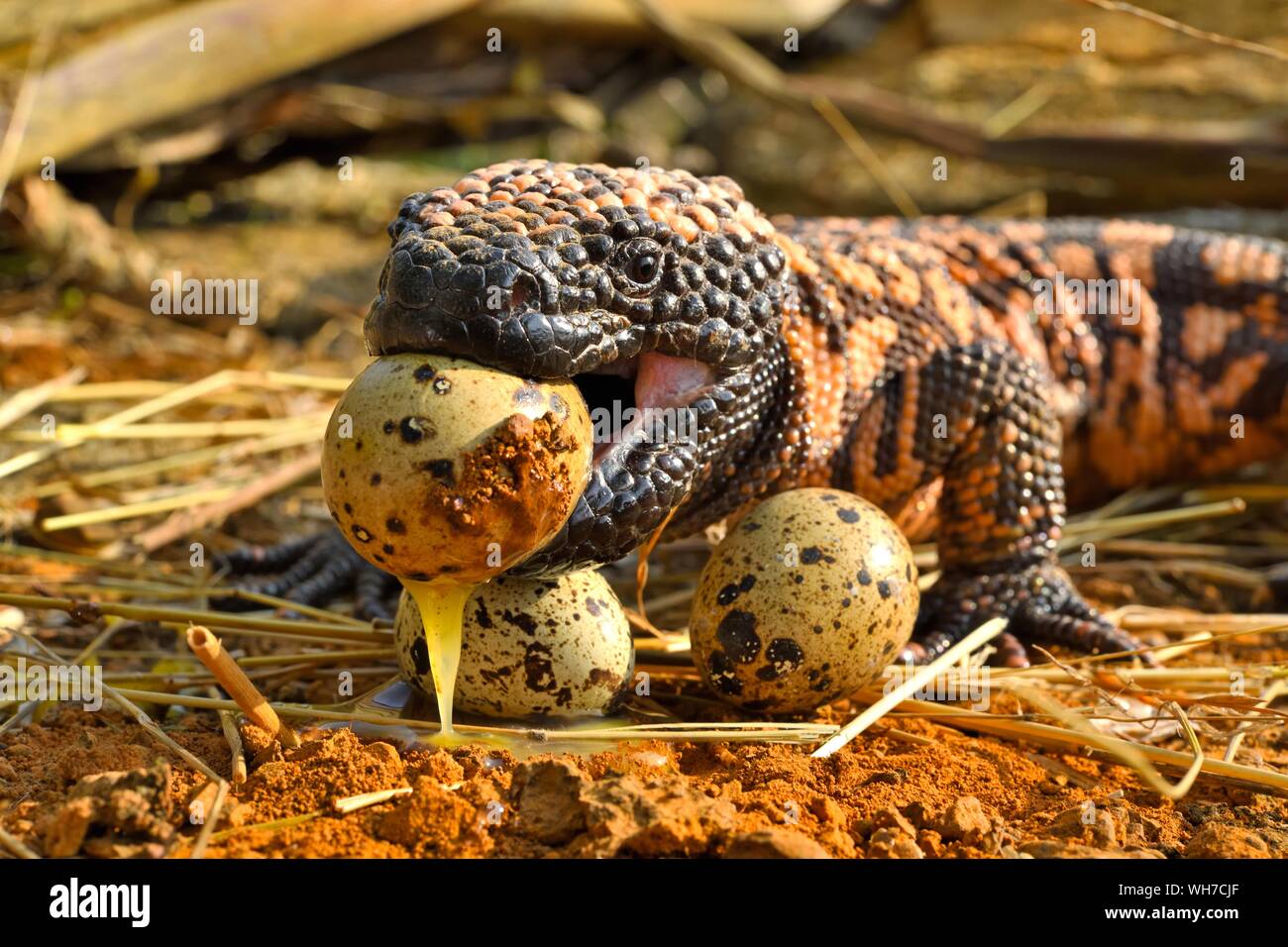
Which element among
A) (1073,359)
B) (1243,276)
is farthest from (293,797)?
(1243,276)

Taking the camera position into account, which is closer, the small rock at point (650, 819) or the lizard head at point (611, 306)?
the small rock at point (650, 819)

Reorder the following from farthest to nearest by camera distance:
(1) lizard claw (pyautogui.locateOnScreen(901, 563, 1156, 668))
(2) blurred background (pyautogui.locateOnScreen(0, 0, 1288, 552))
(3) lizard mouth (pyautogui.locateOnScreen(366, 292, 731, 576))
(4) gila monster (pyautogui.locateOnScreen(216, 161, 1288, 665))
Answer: (2) blurred background (pyautogui.locateOnScreen(0, 0, 1288, 552)), (1) lizard claw (pyautogui.locateOnScreen(901, 563, 1156, 668)), (4) gila monster (pyautogui.locateOnScreen(216, 161, 1288, 665)), (3) lizard mouth (pyautogui.locateOnScreen(366, 292, 731, 576))

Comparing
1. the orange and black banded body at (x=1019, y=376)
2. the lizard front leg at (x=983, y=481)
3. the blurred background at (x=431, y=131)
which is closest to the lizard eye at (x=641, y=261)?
the orange and black banded body at (x=1019, y=376)

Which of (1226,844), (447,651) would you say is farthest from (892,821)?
(447,651)

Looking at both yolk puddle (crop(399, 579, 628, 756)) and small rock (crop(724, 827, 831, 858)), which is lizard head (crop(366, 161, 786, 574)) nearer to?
yolk puddle (crop(399, 579, 628, 756))

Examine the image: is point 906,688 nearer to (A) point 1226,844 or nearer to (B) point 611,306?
(A) point 1226,844

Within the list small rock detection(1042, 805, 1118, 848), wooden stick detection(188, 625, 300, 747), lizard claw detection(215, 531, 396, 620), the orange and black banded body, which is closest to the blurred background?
lizard claw detection(215, 531, 396, 620)

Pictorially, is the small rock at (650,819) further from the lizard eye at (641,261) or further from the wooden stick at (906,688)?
the lizard eye at (641,261)
